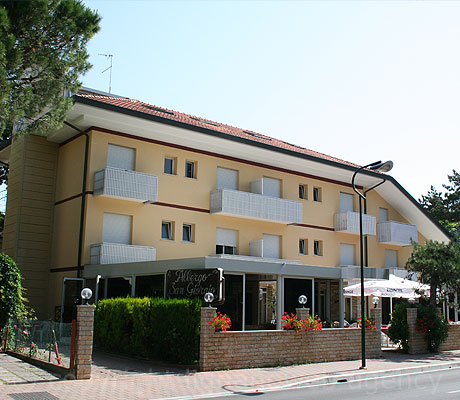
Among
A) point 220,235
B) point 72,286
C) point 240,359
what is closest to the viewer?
point 240,359

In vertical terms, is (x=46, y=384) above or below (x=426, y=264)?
below

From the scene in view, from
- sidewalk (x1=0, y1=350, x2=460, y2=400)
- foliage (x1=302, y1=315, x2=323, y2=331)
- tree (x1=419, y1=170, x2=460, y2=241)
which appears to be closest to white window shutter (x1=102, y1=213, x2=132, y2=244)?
sidewalk (x1=0, y1=350, x2=460, y2=400)

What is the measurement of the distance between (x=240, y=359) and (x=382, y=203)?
2007 centimetres

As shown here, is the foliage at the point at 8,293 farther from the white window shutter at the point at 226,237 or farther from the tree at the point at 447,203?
the tree at the point at 447,203

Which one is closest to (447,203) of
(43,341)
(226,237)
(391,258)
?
(391,258)

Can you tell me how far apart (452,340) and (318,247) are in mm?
8639

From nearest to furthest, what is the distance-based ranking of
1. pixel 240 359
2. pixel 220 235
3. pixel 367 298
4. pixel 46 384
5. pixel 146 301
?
pixel 46 384 → pixel 240 359 → pixel 146 301 → pixel 220 235 → pixel 367 298

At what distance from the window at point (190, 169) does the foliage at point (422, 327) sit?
10.1 meters

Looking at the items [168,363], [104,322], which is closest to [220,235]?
[104,322]

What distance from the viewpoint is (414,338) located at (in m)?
20.0

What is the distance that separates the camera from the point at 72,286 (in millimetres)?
20703

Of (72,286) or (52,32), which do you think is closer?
(52,32)

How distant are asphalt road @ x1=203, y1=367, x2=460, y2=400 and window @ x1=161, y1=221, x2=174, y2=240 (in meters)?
11.5

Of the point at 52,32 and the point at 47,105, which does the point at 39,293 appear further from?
the point at 52,32
